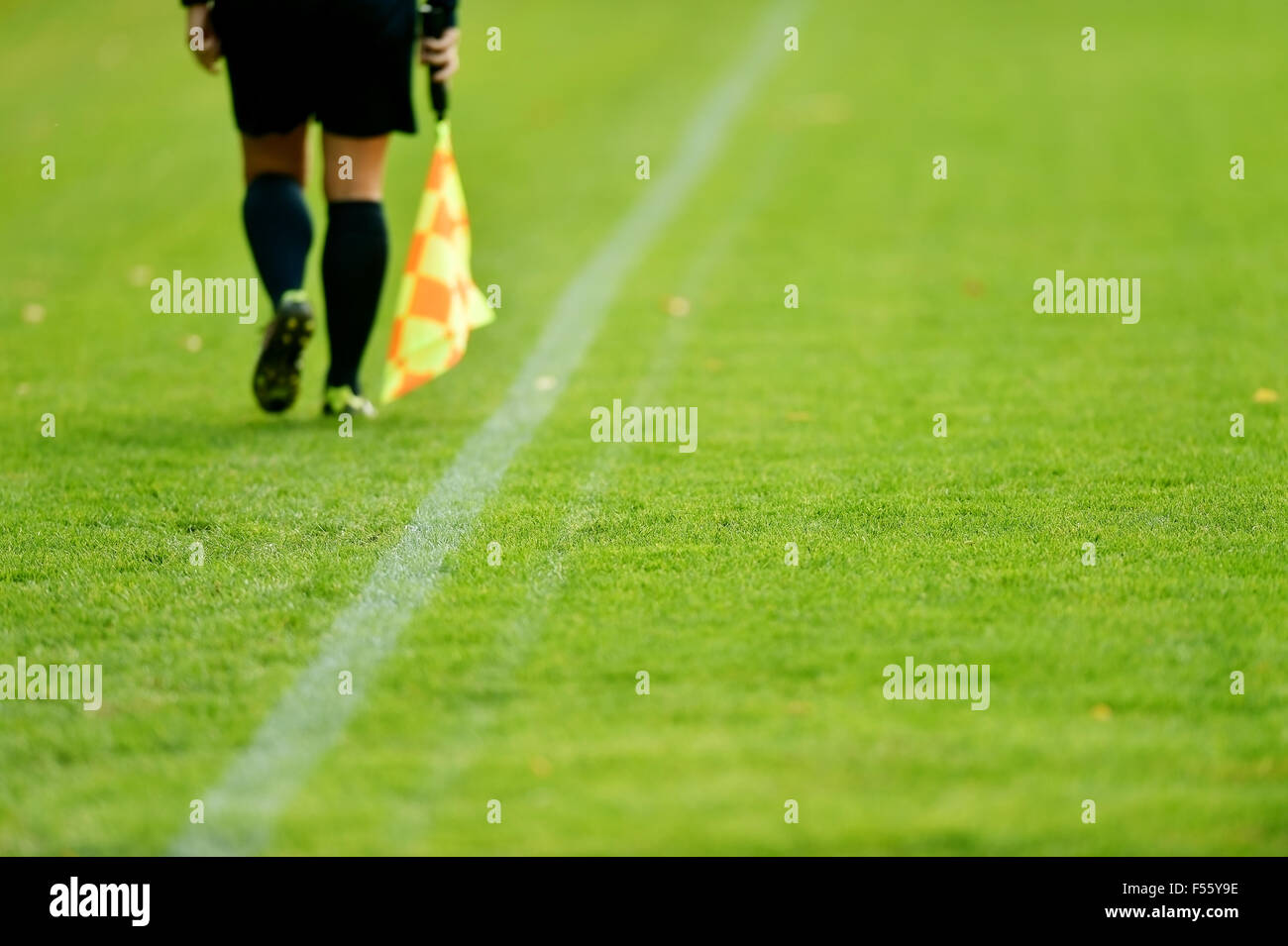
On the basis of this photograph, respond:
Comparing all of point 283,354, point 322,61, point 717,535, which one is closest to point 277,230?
point 283,354

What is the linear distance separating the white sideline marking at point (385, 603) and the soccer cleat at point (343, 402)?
473 millimetres

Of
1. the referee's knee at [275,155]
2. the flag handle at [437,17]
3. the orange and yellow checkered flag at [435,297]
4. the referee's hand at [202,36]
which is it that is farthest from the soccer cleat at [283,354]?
the flag handle at [437,17]

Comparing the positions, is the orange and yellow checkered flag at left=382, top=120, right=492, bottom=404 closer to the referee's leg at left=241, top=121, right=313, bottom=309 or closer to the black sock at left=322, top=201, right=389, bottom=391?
the black sock at left=322, top=201, right=389, bottom=391

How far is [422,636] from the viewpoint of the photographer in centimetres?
385

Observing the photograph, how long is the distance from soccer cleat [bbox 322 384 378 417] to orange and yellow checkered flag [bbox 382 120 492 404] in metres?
0.10

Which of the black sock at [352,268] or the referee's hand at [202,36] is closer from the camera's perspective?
the referee's hand at [202,36]

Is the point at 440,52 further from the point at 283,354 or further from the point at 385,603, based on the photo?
the point at 385,603

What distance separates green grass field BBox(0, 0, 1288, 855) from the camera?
3.07 meters

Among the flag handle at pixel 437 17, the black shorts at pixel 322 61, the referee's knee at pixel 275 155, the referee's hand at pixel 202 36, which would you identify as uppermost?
the flag handle at pixel 437 17

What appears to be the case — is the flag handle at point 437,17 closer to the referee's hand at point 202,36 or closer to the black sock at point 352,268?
the black sock at point 352,268

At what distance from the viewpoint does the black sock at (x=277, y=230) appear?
19.1 ft

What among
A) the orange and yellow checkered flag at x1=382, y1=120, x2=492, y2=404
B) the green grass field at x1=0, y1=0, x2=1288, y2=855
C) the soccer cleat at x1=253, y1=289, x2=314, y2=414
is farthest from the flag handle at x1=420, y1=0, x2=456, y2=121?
the green grass field at x1=0, y1=0, x2=1288, y2=855

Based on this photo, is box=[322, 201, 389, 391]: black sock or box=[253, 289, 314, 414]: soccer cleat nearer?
box=[253, 289, 314, 414]: soccer cleat
